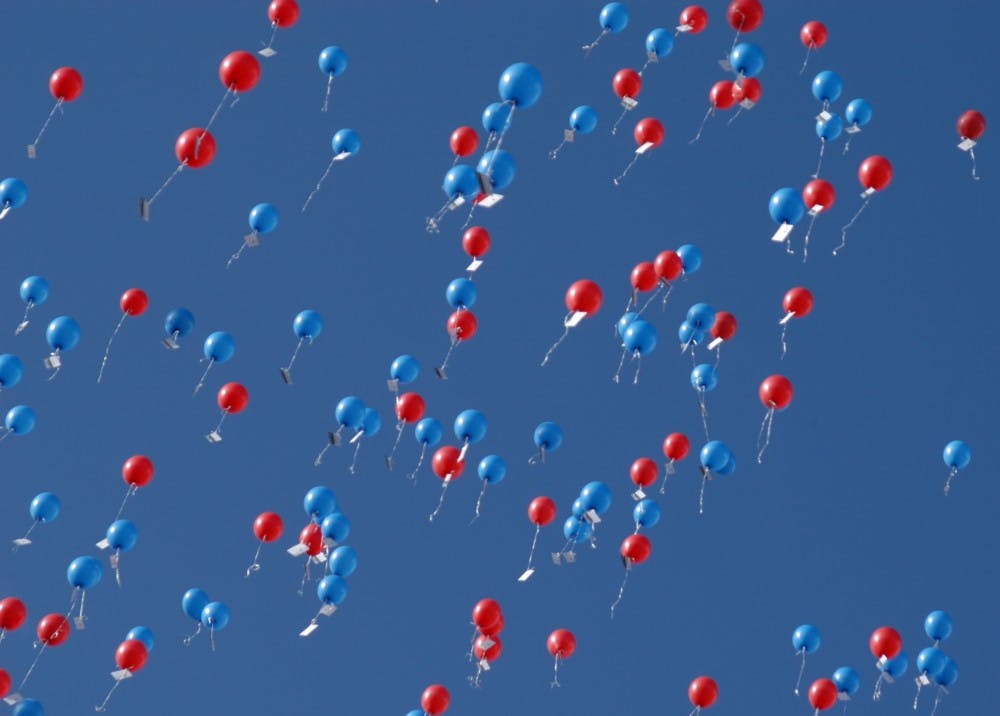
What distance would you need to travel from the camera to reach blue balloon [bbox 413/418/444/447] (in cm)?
1001

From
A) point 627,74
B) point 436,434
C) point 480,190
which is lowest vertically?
point 436,434

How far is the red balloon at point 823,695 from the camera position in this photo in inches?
380

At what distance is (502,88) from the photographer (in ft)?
28.9

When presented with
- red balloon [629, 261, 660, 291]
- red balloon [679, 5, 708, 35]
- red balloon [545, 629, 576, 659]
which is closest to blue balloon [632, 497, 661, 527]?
red balloon [545, 629, 576, 659]

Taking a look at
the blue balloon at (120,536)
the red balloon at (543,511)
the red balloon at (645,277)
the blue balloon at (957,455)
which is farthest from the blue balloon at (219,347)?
the blue balloon at (957,455)

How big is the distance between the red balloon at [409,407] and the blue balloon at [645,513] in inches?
49.3

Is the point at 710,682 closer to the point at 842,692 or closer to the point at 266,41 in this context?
the point at 842,692

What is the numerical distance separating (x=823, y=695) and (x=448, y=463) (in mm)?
2237

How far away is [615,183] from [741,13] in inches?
108

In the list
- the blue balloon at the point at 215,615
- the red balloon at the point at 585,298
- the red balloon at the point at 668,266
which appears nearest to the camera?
the red balloon at the point at 585,298

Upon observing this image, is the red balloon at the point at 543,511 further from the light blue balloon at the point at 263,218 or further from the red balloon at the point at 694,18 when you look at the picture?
the red balloon at the point at 694,18

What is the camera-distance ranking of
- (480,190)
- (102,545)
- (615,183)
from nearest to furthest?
(480,190), (102,545), (615,183)

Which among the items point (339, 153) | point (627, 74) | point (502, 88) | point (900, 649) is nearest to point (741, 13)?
point (627, 74)

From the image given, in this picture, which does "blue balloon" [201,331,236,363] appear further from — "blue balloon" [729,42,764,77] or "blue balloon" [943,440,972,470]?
"blue balloon" [943,440,972,470]
